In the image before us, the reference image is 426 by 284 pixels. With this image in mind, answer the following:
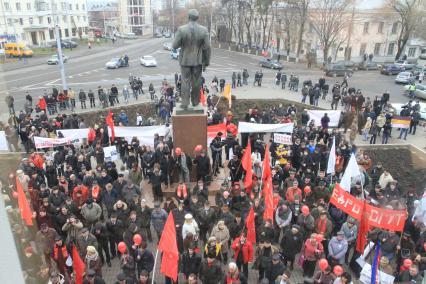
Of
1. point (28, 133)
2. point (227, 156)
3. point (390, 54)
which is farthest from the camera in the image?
point (390, 54)

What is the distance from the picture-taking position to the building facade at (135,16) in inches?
4520

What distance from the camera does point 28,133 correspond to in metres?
16.1

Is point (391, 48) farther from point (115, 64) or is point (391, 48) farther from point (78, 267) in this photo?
point (78, 267)

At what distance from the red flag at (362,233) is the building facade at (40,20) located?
106ft

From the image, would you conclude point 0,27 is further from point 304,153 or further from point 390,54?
point 390,54

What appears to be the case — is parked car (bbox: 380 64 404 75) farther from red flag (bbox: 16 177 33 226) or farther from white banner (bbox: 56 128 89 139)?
red flag (bbox: 16 177 33 226)

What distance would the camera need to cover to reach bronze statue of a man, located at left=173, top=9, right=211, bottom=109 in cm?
1121

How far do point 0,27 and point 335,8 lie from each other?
33709mm

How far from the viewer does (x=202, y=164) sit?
1130 centimetres

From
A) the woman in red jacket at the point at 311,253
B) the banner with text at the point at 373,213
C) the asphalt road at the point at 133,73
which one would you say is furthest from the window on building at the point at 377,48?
the woman in red jacket at the point at 311,253

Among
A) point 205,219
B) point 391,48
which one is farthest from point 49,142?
point 391,48

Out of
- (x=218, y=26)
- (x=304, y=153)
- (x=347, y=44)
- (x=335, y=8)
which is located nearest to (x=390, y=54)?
(x=347, y=44)

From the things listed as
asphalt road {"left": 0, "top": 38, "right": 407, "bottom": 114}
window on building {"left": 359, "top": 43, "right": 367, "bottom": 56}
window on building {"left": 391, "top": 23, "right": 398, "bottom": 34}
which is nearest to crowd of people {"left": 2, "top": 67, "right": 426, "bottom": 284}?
asphalt road {"left": 0, "top": 38, "right": 407, "bottom": 114}

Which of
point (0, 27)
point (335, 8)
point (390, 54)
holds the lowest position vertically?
point (390, 54)
